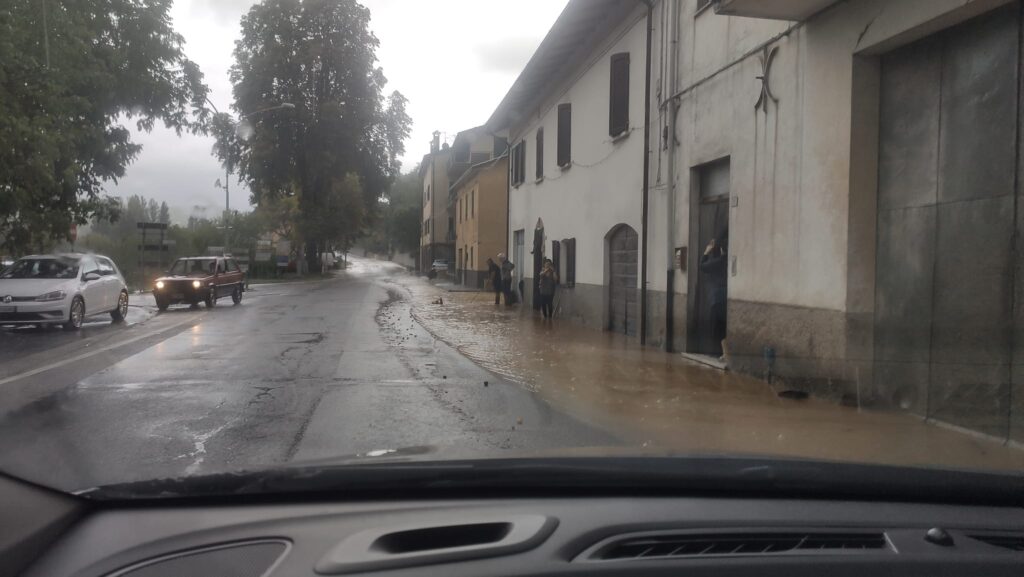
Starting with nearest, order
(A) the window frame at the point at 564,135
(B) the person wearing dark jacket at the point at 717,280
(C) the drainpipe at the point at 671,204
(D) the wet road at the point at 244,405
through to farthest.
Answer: (D) the wet road at the point at 244,405 < (B) the person wearing dark jacket at the point at 717,280 < (C) the drainpipe at the point at 671,204 < (A) the window frame at the point at 564,135

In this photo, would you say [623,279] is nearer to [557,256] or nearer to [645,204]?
[645,204]

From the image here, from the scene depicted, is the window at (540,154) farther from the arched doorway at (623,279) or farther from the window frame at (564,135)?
the arched doorway at (623,279)

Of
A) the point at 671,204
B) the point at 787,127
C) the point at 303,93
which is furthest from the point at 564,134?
the point at 303,93

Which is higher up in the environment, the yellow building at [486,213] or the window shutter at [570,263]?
the yellow building at [486,213]

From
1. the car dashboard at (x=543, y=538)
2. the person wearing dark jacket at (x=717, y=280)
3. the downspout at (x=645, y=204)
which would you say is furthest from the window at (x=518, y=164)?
the car dashboard at (x=543, y=538)

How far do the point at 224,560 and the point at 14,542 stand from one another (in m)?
0.50

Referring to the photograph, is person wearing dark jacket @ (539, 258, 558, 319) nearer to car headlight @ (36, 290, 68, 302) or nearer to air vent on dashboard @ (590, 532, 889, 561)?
car headlight @ (36, 290, 68, 302)

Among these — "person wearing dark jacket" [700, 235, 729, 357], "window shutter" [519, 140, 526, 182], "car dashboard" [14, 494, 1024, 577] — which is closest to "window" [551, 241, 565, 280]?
"window shutter" [519, 140, 526, 182]

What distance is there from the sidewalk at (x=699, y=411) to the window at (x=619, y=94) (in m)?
4.10

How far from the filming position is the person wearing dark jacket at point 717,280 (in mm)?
11234

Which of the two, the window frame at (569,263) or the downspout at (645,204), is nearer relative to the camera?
the downspout at (645,204)

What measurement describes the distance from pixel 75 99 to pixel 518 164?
12.3 metres

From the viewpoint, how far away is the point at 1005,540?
6.88 feet

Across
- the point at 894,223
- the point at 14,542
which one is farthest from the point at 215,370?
the point at 14,542
